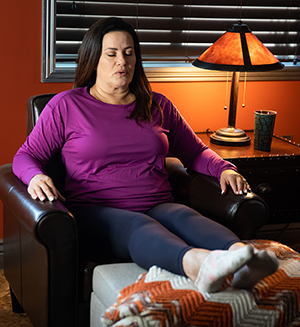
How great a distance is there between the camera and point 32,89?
2.45 metres

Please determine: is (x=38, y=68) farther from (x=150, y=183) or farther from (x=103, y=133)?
(x=150, y=183)

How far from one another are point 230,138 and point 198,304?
1.31 metres

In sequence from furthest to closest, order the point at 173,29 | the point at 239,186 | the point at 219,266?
the point at 173,29, the point at 239,186, the point at 219,266

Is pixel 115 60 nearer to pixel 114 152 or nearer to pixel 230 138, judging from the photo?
pixel 114 152

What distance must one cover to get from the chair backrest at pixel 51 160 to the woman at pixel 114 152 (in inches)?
3.9

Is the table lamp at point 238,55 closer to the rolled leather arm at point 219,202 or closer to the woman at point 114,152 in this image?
the woman at point 114,152

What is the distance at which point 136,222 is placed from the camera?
166 cm

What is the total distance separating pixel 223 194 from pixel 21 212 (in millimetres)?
759

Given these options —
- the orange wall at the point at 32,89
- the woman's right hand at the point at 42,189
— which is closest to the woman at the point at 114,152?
the woman's right hand at the point at 42,189

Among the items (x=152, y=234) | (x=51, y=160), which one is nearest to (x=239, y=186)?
(x=152, y=234)

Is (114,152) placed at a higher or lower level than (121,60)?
lower

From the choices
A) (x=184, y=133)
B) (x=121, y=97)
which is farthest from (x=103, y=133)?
(x=184, y=133)

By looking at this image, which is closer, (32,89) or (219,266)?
(219,266)

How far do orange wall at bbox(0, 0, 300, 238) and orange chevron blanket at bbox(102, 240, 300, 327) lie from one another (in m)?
1.31
